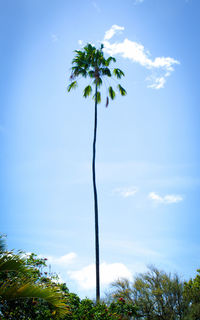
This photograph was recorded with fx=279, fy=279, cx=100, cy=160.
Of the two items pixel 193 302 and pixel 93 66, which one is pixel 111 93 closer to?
pixel 93 66

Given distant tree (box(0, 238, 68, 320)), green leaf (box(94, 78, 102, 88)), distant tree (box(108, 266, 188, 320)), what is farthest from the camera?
Result: green leaf (box(94, 78, 102, 88))

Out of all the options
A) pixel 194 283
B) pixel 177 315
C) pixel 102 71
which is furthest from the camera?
pixel 194 283

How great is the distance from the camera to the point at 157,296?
16812mm

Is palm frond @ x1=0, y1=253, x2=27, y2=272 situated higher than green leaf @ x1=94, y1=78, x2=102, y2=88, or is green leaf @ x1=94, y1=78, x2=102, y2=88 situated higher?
green leaf @ x1=94, y1=78, x2=102, y2=88

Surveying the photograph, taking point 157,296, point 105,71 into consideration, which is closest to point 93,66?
point 105,71

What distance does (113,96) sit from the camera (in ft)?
72.3

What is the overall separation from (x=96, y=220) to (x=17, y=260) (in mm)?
11509

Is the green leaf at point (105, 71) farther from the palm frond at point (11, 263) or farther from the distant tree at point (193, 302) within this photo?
the palm frond at point (11, 263)

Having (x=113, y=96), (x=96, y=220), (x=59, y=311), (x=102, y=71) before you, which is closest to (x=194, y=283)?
(x=96, y=220)

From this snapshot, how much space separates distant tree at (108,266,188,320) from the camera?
53.4 feet

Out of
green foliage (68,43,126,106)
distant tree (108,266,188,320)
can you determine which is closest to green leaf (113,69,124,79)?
green foliage (68,43,126,106)

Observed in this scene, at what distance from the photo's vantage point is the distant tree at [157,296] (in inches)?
641

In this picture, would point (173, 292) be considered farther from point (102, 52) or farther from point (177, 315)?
point (102, 52)

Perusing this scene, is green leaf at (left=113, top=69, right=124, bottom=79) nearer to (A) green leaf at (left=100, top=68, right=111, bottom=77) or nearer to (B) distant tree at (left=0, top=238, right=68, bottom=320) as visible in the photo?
(A) green leaf at (left=100, top=68, right=111, bottom=77)
